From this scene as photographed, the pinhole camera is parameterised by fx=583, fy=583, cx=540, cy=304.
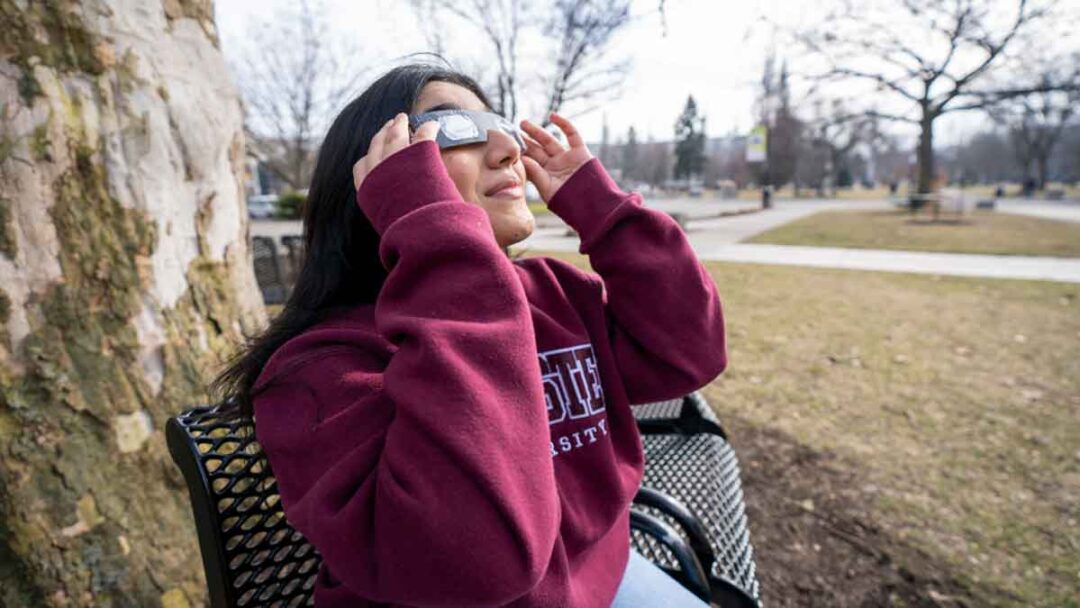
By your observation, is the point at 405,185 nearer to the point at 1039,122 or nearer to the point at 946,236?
the point at 946,236

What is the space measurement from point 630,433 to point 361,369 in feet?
2.39

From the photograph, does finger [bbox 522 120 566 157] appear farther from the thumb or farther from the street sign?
the street sign

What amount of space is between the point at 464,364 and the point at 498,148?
0.58m

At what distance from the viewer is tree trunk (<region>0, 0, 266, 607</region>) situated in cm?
146

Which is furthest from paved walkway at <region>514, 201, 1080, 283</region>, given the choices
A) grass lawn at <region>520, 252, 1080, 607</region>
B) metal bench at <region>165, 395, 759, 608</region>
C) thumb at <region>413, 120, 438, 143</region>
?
thumb at <region>413, 120, 438, 143</region>

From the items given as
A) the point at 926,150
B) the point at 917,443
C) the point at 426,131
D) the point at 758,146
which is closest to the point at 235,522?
the point at 426,131

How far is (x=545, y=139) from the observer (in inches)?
66.1

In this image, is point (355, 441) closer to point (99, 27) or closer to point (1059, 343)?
point (99, 27)

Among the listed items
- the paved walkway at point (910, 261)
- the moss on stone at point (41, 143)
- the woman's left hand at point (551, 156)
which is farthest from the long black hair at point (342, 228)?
the paved walkway at point (910, 261)

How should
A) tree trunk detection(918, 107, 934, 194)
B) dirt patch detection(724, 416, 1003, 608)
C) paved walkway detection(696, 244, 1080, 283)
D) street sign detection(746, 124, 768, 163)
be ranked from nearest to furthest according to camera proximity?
dirt patch detection(724, 416, 1003, 608) < paved walkway detection(696, 244, 1080, 283) < tree trunk detection(918, 107, 934, 194) < street sign detection(746, 124, 768, 163)

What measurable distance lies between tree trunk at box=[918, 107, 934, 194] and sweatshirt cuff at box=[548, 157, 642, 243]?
90.5 feet

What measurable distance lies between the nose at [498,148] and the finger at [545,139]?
343 millimetres

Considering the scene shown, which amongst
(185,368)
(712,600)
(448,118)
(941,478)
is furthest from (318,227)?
(941,478)

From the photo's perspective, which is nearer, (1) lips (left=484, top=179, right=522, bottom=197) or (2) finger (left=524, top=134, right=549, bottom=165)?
(1) lips (left=484, top=179, right=522, bottom=197)
